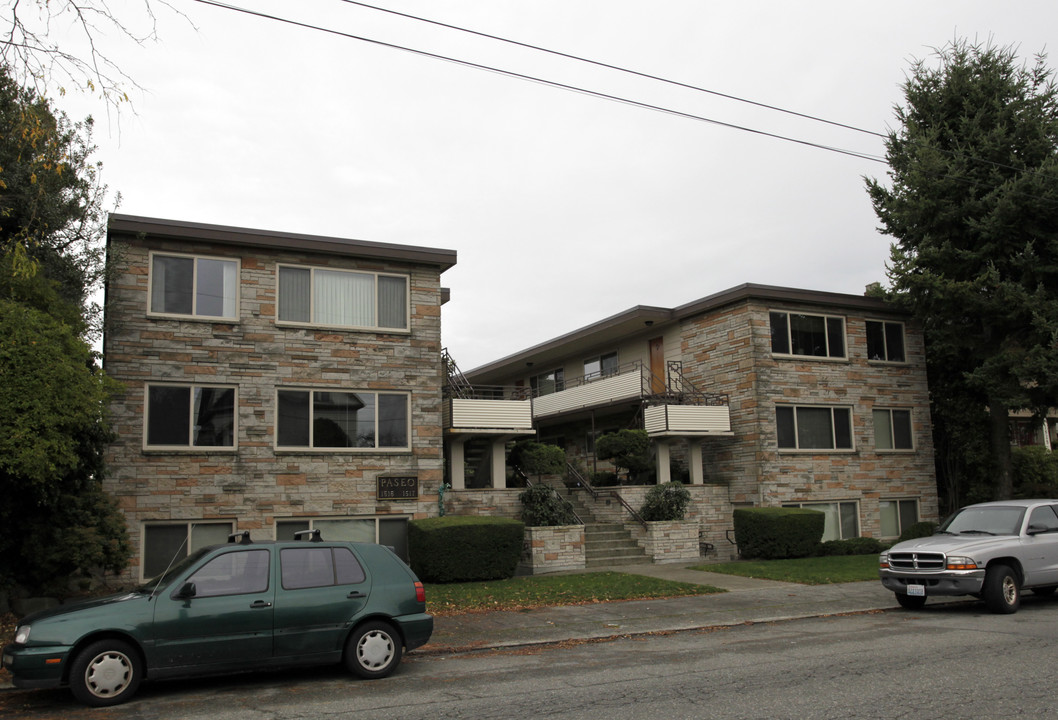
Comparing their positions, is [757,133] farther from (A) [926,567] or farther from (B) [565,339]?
(B) [565,339]

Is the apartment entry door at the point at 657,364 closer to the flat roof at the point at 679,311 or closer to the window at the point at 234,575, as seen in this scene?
the flat roof at the point at 679,311

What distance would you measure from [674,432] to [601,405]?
4304mm

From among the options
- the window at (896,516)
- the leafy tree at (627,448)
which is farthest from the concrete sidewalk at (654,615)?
the window at (896,516)

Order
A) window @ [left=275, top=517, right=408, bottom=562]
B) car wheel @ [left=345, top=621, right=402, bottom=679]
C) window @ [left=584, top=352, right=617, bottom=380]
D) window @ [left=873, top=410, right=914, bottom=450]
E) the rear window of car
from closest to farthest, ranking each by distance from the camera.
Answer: car wheel @ [left=345, top=621, right=402, bottom=679]
the rear window of car
window @ [left=275, top=517, right=408, bottom=562]
window @ [left=873, top=410, right=914, bottom=450]
window @ [left=584, top=352, right=617, bottom=380]

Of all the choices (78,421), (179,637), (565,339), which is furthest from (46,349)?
(565,339)

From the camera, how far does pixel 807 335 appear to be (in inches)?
950

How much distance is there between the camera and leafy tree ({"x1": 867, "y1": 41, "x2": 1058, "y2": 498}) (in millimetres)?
22062

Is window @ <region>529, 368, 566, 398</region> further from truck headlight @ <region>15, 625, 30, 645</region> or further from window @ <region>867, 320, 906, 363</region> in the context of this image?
truck headlight @ <region>15, 625, 30, 645</region>

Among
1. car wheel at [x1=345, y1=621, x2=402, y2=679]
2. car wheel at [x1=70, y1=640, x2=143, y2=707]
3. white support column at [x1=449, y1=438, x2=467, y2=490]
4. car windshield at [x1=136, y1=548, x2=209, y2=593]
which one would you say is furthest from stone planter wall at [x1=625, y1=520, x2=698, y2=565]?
car wheel at [x1=70, y1=640, x2=143, y2=707]

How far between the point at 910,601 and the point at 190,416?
14.0 m

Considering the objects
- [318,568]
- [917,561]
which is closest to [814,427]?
[917,561]

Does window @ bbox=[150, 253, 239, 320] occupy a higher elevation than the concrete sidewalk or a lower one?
higher

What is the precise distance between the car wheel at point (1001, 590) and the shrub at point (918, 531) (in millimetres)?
11019

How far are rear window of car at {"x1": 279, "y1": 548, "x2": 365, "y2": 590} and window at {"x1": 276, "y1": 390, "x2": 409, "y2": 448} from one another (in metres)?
9.41
